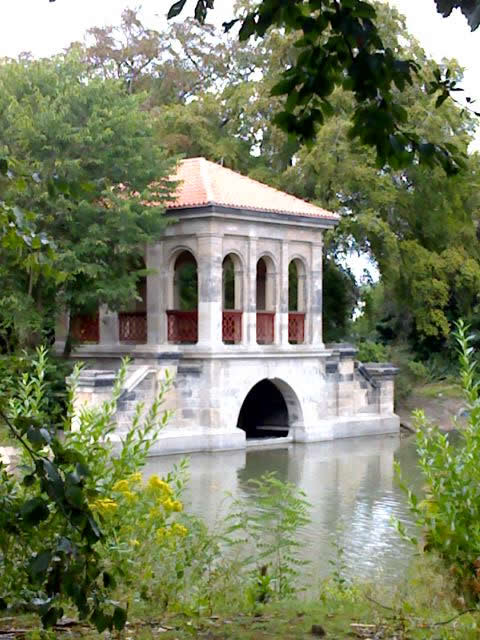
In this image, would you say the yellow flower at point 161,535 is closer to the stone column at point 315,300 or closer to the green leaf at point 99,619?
the green leaf at point 99,619

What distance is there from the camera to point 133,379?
21.6m

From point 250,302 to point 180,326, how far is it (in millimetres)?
1547

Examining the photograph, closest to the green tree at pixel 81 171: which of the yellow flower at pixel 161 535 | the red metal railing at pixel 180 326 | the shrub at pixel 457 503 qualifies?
the red metal railing at pixel 180 326

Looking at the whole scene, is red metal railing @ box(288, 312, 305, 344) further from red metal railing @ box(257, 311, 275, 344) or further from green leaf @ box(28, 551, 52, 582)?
green leaf @ box(28, 551, 52, 582)

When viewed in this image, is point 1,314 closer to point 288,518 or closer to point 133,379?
point 133,379

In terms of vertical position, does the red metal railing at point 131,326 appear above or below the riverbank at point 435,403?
above

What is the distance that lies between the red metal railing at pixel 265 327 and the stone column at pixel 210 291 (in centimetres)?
179

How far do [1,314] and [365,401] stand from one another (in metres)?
9.64

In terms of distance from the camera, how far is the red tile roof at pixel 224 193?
76.4ft

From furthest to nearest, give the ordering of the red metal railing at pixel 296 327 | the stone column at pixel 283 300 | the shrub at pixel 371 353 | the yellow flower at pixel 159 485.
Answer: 1. the shrub at pixel 371 353
2. the red metal railing at pixel 296 327
3. the stone column at pixel 283 300
4. the yellow flower at pixel 159 485

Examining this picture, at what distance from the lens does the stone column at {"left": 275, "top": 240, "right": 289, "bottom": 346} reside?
24.7 m

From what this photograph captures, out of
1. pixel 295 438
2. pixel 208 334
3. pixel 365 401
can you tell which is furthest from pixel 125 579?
pixel 365 401

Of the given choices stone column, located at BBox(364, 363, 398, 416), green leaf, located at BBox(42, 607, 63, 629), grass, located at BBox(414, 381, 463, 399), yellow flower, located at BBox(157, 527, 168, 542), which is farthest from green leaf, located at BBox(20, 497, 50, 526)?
grass, located at BBox(414, 381, 463, 399)

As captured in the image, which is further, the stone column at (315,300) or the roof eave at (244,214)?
the stone column at (315,300)
